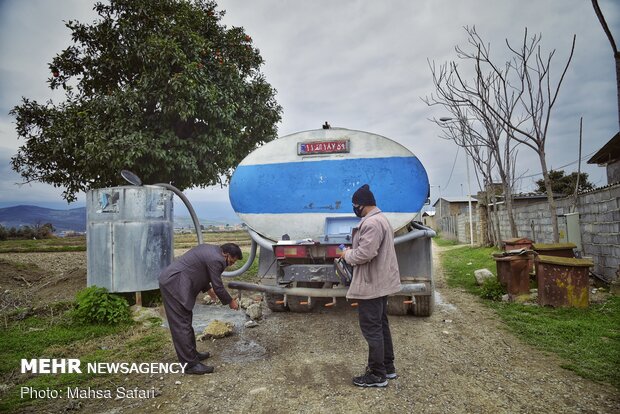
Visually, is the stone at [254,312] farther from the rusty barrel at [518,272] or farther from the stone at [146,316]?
the rusty barrel at [518,272]

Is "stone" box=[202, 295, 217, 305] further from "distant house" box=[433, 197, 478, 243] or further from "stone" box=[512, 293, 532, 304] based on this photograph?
"distant house" box=[433, 197, 478, 243]

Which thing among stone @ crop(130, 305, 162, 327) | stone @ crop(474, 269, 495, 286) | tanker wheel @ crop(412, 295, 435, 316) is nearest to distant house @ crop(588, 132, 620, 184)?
stone @ crop(474, 269, 495, 286)

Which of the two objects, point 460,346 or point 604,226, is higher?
point 604,226

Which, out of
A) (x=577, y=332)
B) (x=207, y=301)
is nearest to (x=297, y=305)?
(x=207, y=301)

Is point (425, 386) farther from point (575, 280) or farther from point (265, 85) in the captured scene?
point (265, 85)

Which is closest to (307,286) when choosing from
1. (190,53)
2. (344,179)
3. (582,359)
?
(344,179)

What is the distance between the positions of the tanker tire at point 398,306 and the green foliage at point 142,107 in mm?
4616

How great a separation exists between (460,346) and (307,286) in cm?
189

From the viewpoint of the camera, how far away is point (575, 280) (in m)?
5.32

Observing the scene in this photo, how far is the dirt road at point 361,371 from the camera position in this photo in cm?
279

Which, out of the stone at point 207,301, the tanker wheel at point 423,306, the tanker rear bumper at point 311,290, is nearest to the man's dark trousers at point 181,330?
the tanker rear bumper at point 311,290

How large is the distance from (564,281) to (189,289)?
5155mm

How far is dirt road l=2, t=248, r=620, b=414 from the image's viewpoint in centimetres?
279

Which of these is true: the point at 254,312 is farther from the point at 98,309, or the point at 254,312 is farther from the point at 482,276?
the point at 482,276
